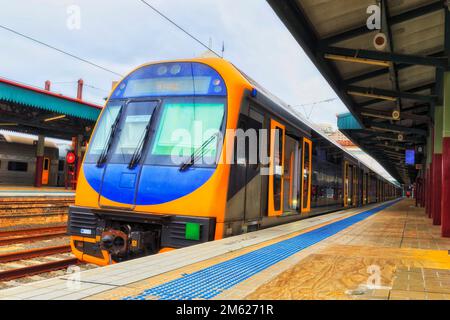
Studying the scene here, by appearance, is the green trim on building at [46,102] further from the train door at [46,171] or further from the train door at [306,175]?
the train door at [306,175]

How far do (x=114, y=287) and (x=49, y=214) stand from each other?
12.6 metres

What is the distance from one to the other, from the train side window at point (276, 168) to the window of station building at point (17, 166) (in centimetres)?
2145

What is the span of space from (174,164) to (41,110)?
15.9 meters

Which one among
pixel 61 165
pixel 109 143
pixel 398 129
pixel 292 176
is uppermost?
pixel 398 129

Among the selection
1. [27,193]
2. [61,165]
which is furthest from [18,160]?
[27,193]

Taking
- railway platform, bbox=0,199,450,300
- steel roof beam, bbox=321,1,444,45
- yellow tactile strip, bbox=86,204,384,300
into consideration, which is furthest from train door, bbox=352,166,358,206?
yellow tactile strip, bbox=86,204,384,300

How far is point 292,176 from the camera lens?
30.4ft

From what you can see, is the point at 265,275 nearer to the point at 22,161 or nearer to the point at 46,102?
the point at 46,102

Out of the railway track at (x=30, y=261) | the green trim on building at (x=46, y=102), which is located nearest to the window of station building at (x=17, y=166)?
the green trim on building at (x=46, y=102)

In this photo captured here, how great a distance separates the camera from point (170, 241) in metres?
5.66

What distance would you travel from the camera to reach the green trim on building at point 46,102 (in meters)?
16.4

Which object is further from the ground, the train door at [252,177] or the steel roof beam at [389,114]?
the steel roof beam at [389,114]

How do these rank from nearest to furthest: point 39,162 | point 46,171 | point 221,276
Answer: point 221,276 < point 39,162 < point 46,171

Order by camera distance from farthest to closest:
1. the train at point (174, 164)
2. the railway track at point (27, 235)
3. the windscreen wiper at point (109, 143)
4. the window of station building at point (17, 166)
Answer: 1. the window of station building at point (17, 166)
2. the railway track at point (27, 235)
3. the windscreen wiper at point (109, 143)
4. the train at point (174, 164)
